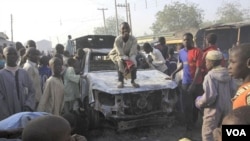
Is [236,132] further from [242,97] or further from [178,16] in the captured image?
[178,16]

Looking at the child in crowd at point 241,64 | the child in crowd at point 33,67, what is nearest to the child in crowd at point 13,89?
the child in crowd at point 33,67

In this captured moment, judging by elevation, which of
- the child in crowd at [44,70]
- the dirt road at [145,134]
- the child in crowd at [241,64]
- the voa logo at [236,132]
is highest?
the child in crowd at [241,64]

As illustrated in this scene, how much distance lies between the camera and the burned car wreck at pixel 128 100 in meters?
6.20

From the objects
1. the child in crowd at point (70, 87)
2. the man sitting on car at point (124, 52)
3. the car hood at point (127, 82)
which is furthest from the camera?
the child in crowd at point (70, 87)

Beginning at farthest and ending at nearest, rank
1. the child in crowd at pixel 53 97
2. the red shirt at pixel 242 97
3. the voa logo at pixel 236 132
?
the child in crowd at pixel 53 97 < the red shirt at pixel 242 97 < the voa logo at pixel 236 132

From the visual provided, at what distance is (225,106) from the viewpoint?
179 inches

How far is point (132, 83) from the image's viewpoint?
6359mm

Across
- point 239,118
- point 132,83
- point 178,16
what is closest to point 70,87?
point 132,83

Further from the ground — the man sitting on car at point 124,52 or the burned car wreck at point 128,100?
the man sitting on car at point 124,52

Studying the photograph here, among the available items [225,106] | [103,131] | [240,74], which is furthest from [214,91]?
[103,131]

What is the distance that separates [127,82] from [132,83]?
25 centimetres

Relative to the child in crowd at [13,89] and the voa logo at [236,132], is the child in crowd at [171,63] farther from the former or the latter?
the voa logo at [236,132]

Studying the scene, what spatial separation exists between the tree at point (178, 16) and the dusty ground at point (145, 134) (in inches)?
2200

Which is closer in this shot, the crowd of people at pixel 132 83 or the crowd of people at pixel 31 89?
the crowd of people at pixel 132 83
